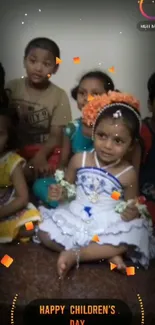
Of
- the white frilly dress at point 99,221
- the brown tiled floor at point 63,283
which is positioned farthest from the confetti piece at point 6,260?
the white frilly dress at point 99,221

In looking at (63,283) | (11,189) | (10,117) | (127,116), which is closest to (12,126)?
(10,117)

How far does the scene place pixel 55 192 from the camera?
1097 mm

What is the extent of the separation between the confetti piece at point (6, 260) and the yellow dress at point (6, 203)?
34mm

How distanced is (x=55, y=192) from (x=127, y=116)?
0.73ft

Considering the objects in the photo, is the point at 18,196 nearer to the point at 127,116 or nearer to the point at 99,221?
the point at 99,221

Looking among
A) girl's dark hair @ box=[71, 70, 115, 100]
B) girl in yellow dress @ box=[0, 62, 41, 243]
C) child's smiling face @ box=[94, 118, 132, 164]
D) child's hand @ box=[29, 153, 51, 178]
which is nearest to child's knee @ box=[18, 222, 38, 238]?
girl in yellow dress @ box=[0, 62, 41, 243]

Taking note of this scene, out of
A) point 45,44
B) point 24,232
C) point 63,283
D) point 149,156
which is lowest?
point 63,283

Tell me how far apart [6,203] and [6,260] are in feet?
0.40

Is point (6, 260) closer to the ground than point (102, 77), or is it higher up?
closer to the ground

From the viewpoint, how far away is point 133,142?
1062 millimetres

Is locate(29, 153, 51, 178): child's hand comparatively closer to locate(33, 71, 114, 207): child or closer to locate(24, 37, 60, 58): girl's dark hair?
locate(33, 71, 114, 207): child

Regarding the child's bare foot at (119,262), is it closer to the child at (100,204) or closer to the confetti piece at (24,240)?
the child at (100,204)

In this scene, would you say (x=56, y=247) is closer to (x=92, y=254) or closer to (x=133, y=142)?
(x=92, y=254)

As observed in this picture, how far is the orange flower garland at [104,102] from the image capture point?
3.45ft
